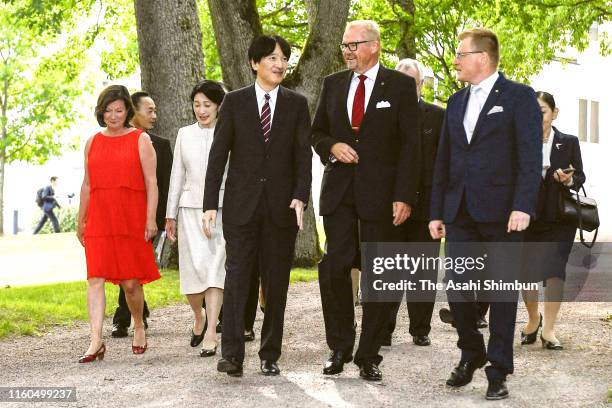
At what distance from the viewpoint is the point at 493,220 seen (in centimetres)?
682

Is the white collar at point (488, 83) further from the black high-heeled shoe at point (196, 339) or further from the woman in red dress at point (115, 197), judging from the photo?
Answer: the black high-heeled shoe at point (196, 339)

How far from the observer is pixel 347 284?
24.8 feet

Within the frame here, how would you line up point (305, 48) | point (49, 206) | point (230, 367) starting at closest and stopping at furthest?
point (230, 367)
point (305, 48)
point (49, 206)

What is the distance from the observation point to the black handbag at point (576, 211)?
8938 mm

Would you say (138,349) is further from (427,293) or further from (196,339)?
(427,293)

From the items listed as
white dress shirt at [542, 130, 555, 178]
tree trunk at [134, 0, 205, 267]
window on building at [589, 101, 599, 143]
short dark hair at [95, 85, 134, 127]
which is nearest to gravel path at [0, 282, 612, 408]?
white dress shirt at [542, 130, 555, 178]

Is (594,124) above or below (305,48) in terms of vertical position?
above

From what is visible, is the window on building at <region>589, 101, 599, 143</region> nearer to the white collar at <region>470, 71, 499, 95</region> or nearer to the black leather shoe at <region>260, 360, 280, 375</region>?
the black leather shoe at <region>260, 360, 280, 375</region>

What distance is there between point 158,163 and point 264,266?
2778 mm

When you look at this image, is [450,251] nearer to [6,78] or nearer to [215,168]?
[215,168]

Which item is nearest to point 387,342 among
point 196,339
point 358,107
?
point 196,339

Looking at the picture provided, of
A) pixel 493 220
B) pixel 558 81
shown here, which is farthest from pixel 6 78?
pixel 493 220

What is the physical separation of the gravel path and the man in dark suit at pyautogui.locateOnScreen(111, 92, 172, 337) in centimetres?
29

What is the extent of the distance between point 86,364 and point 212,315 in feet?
3.34
